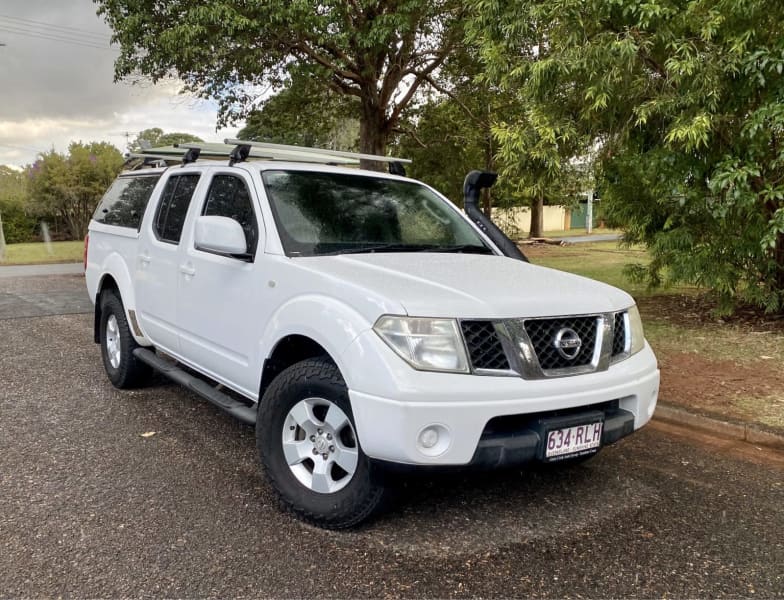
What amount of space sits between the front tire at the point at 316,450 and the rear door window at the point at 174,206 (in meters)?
1.85

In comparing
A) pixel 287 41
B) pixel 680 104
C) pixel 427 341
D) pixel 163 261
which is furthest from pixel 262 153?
pixel 287 41

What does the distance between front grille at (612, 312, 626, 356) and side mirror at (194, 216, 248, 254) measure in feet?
6.60

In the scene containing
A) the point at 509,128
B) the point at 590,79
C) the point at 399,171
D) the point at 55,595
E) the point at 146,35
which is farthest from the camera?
the point at 146,35

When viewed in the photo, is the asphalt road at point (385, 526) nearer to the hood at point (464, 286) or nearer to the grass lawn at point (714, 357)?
the grass lawn at point (714, 357)

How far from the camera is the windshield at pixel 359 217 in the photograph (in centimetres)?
372

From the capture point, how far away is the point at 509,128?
7.05 metres

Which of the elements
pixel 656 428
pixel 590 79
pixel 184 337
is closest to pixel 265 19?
pixel 590 79

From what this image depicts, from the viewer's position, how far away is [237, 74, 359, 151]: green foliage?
1619 centimetres

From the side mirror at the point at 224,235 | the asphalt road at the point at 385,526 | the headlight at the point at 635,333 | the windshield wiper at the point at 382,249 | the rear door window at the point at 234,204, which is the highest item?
the rear door window at the point at 234,204

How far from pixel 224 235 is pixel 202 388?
111cm

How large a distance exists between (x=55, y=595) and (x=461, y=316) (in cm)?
201

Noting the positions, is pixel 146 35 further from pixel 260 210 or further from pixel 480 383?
pixel 480 383

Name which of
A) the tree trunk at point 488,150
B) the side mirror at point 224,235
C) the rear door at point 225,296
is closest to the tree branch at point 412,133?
the tree trunk at point 488,150

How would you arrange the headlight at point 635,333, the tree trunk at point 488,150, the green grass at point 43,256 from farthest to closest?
1. the green grass at point 43,256
2. the tree trunk at point 488,150
3. the headlight at point 635,333
